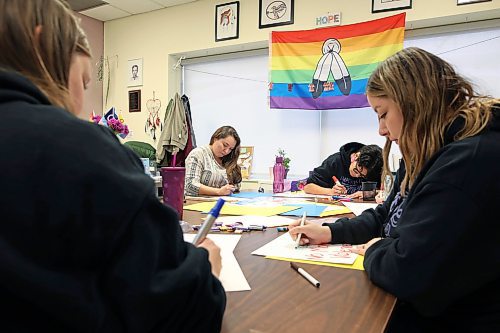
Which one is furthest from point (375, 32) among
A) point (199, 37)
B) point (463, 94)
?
point (463, 94)

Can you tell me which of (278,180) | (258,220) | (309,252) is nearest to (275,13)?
(278,180)

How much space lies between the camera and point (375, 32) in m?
3.14

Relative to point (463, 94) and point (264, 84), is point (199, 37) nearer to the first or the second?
point (264, 84)

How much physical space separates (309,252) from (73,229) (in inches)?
25.8

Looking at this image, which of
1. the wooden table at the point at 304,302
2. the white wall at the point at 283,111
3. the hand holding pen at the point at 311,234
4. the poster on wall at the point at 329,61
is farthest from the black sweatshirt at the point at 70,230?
the white wall at the point at 283,111

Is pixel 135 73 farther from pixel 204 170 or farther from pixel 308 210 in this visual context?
pixel 308 210

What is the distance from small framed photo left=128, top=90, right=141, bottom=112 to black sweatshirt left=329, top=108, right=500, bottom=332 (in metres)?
4.09

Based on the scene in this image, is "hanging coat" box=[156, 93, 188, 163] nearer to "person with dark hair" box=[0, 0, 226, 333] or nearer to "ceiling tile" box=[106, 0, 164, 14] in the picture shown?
"ceiling tile" box=[106, 0, 164, 14]

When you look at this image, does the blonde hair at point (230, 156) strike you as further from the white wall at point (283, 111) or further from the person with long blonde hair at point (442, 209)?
the person with long blonde hair at point (442, 209)

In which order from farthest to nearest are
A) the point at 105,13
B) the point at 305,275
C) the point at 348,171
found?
the point at 105,13 < the point at 348,171 < the point at 305,275

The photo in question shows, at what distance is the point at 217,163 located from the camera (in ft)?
9.91

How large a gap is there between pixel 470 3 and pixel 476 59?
447mm

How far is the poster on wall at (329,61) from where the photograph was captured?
3133 millimetres

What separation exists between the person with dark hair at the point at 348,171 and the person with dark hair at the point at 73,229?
208 centimetres
